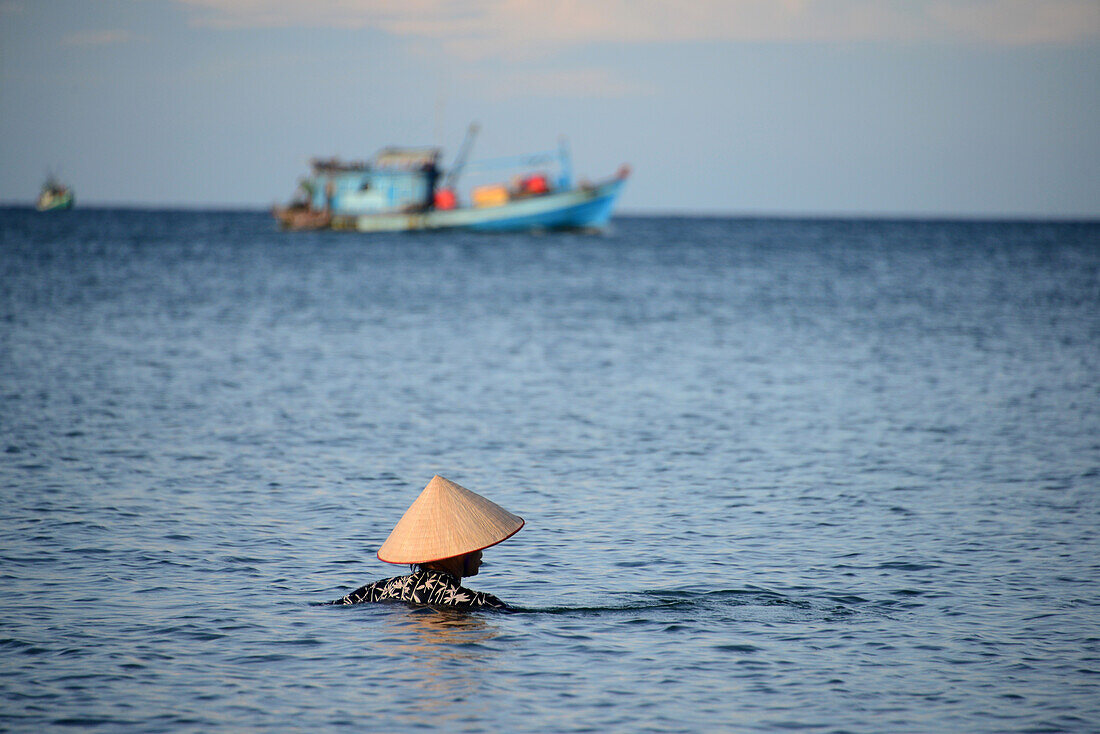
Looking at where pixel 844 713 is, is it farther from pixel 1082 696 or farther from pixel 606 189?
pixel 606 189

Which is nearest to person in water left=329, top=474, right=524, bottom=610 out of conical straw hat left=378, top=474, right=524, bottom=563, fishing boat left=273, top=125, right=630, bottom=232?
conical straw hat left=378, top=474, right=524, bottom=563

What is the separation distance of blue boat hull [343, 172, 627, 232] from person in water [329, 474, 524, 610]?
8462cm

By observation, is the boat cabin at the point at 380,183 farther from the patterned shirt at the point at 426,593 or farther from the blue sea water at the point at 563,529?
the patterned shirt at the point at 426,593

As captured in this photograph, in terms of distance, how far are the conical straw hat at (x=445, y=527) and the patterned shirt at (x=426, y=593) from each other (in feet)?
1.98

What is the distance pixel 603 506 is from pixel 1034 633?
5.49m

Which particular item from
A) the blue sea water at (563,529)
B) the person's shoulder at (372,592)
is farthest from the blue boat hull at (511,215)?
the person's shoulder at (372,592)

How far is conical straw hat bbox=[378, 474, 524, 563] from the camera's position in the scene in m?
9.27

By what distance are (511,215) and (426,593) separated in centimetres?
8574

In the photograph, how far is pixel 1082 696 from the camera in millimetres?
8281

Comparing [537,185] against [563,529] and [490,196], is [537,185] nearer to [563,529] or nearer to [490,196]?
[490,196]

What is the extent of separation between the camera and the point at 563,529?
12805 millimetres

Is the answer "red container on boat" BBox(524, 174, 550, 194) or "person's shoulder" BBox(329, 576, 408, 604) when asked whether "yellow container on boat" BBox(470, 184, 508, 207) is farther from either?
"person's shoulder" BBox(329, 576, 408, 604)

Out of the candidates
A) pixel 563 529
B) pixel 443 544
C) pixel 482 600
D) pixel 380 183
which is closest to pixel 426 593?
pixel 482 600

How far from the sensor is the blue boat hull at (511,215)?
93812 mm
